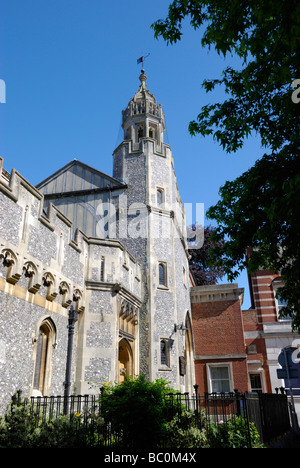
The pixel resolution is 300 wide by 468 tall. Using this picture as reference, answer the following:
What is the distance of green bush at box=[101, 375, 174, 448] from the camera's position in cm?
777

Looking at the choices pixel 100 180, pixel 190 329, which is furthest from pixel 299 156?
pixel 190 329

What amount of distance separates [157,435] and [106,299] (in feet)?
19.5

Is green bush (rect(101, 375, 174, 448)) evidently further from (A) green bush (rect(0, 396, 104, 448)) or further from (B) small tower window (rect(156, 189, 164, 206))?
(B) small tower window (rect(156, 189, 164, 206))

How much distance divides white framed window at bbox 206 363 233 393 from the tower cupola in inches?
519

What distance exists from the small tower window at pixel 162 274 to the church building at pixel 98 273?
50 millimetres

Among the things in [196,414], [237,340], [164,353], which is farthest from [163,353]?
[196,414]

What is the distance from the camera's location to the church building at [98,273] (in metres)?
9.55

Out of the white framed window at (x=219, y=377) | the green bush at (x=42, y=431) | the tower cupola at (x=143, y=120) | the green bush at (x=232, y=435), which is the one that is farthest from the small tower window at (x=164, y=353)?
the tower cupola at (x=143, y=120)

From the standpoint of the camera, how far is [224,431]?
26.0ft

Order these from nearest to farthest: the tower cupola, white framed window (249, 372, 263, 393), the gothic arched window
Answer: the tower cupola
the gothic arched window
white framed window (249, 372, 263, 393)

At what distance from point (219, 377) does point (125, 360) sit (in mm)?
8818

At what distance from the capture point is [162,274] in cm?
1733

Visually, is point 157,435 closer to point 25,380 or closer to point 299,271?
point 25,380

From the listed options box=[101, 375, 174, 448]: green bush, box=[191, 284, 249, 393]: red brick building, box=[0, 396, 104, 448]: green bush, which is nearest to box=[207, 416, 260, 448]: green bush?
box=[101, 375, 174, 448]: green bush
